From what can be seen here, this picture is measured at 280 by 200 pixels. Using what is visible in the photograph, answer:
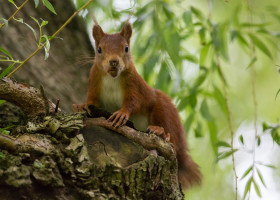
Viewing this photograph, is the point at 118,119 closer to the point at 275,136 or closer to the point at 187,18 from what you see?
the point at 275,136

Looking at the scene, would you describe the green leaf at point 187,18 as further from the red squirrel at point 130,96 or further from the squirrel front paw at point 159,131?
the squirrel front paw at point 159,131

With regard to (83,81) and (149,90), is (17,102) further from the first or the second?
(83,81)

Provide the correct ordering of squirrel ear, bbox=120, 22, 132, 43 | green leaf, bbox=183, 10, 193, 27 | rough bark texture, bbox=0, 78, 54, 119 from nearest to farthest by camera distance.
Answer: rough bark texture, bbox=0, 78, 54, 119 < green leaf, bbox=183, 10, 193, 27 < squirrel ear, bbox=120, 22, 132, 43

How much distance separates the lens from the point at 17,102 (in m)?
1.60

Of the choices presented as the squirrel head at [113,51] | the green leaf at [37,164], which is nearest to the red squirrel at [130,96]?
the squirrel head at [113,51]

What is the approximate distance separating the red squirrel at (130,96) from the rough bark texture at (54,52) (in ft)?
1.00

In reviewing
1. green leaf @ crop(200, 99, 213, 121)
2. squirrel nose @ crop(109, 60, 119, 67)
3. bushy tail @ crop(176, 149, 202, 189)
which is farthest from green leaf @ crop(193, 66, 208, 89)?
squirrel nose @ crop(109, 60, 119, 67)

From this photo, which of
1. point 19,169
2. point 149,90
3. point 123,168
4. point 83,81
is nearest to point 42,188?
point 19,169

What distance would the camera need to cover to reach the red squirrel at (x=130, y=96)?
225 centimetres

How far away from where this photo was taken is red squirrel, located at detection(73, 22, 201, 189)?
88.5 inches

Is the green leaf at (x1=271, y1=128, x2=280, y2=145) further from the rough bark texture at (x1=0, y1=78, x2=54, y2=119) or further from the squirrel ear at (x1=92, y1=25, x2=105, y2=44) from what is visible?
the squirrel ear at (x1=92, y1=25, x2=105, y2=44)

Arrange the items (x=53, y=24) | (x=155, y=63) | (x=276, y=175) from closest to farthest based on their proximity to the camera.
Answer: (x=155, y=63), (x=53, y=24), (x=276, y=175)

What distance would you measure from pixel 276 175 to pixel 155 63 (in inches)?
90.5

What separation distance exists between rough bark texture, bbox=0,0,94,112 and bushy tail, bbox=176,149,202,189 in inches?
30.5
